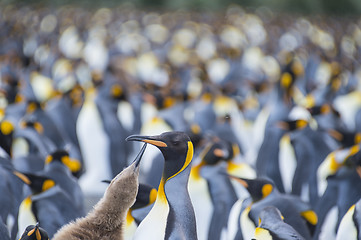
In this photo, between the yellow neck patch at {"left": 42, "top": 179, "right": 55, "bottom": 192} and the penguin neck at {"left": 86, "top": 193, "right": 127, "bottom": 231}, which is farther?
the yellow neck patch at {"left": 42, "top": 179, "right": 55, "bottom": 192}

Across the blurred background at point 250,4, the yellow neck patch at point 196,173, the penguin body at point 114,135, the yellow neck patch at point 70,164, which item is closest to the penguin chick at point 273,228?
the yellow neck patch at point 196,173

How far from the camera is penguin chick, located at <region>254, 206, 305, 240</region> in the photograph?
6.57ft

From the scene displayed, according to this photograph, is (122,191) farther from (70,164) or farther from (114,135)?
(114,135)

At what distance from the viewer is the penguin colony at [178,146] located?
201cm

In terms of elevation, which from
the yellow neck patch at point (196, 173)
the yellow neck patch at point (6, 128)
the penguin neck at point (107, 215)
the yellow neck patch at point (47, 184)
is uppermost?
the penguin neck at point (107, 215)

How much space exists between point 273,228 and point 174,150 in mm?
499

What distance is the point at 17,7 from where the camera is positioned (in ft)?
65.6

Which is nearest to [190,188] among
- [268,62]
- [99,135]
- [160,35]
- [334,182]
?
[334,182]

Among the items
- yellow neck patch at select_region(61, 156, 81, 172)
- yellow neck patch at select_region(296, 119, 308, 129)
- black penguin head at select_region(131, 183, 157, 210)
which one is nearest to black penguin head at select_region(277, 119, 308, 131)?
yellow neck patch at select_region(296, 119, 308, 129)

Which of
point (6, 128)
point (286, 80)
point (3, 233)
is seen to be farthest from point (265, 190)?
point (286, 80)

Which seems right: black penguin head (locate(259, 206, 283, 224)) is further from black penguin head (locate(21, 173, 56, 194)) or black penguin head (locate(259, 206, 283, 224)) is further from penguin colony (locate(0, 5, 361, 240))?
black penguin head (locate(21, 173, 56, 194))

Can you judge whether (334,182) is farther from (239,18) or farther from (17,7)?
(17,7)

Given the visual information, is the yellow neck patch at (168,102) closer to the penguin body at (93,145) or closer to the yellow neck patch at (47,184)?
the penguin body at (93,145)

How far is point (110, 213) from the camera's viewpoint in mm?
1745
